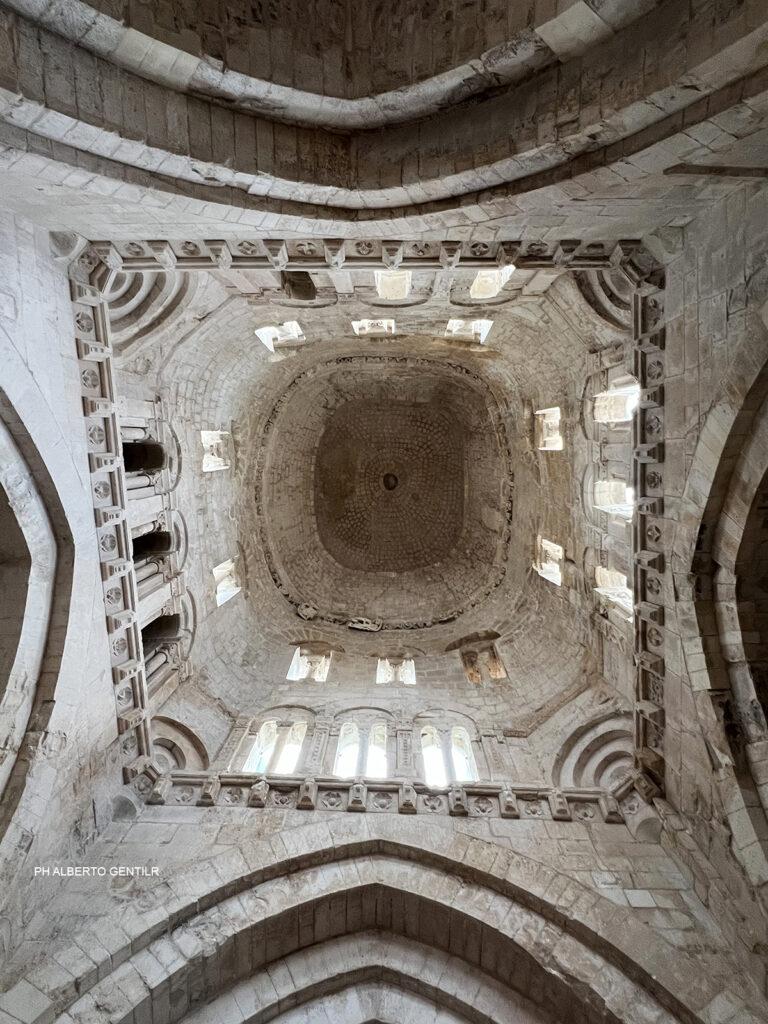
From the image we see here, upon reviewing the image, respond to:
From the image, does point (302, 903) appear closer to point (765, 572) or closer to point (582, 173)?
point (765, 572)

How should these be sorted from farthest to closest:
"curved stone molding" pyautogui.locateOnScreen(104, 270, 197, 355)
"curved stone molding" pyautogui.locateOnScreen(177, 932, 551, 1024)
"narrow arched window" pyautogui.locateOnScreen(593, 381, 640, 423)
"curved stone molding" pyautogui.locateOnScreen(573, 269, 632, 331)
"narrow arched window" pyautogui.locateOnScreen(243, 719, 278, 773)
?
"narrow arched window" pyautogui.locateOnScreen(243, 719, 278, 773) < "narrow arched window" pyautogui.locateOnScreen(593, 381, 640, 423) < "curved stone molding" pyautogui.locateOnScreen(104, 270, 197, 355) < "curved stone molding" pyautogui.locateOnScreen(573, 269, 632, 331) < "curved stone molding" pyautogui.locateOnScreen(177, 932, 551, 1024)

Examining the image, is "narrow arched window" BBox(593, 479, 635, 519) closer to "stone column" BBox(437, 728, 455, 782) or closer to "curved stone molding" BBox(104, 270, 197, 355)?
"stone column" BBox(437, 728, 455, 782)

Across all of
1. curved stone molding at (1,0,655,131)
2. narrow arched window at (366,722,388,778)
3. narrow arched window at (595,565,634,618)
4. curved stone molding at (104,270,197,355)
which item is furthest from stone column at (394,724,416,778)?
curved stone molding at (1,0,655,131)

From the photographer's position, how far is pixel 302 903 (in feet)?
21.7

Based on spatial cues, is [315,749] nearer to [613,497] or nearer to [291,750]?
[291,750]

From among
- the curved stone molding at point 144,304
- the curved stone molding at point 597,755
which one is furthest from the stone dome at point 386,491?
the curved stone molding at point 144,304

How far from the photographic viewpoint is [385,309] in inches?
396

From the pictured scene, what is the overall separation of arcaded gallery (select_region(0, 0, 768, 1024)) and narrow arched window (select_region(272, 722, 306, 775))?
0.42 feet

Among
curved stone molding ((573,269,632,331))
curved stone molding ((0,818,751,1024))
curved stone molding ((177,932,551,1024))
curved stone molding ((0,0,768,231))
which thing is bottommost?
curved stone molding ((177,932,551,1024))

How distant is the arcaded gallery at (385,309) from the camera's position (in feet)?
16.9

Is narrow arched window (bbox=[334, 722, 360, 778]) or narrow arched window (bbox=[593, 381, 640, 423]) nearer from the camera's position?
narrow arched window (bbox=[593, 381, 640, 423])

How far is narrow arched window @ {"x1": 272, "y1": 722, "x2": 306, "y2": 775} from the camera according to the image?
31.1 feet

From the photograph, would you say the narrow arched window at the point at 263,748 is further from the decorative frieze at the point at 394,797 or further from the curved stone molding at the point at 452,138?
the curved stone molding at the point at 452,138

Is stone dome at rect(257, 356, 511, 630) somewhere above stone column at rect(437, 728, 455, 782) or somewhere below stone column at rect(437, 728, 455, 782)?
above
